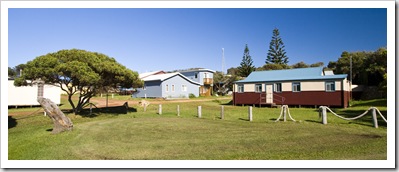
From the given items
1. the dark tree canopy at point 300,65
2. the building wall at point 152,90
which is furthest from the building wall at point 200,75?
the dark tree canopy at point 300,65

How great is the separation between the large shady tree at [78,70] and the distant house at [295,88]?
9144 mm

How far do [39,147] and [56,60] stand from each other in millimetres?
6629

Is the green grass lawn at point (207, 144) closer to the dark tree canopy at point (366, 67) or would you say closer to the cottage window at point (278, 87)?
the cottage window at point (278, 87)

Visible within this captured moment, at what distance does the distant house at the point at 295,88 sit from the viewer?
15820mm

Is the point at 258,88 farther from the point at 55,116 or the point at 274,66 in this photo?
the point at 274,66

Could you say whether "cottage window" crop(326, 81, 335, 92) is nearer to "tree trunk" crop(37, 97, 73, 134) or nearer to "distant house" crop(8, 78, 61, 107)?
"tree trunk" crop(37, 97, 73, 134)

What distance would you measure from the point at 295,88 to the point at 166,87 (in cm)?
1372

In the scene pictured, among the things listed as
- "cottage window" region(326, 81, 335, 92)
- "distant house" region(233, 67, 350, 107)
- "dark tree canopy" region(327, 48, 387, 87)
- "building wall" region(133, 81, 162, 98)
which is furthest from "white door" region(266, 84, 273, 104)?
"building wall" region(133, 81, 162, 98)

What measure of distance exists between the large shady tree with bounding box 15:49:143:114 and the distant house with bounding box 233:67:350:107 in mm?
9144

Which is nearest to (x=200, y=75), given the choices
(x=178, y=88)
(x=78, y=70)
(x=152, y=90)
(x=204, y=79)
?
(x=204, y=79)

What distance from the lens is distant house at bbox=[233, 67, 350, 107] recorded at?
51.9 ft
